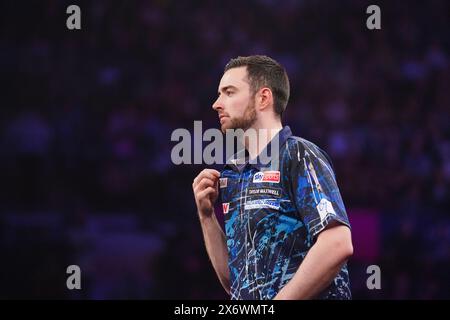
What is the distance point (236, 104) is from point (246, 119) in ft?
0.20

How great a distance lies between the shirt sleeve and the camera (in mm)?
1775

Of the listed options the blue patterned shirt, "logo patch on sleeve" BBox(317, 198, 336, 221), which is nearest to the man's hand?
the blue patterned shirt

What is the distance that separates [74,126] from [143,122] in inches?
21.9

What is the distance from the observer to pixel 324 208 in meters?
1.78

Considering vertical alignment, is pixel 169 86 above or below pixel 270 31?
below

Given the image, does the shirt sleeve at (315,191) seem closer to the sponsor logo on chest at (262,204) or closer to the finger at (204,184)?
the sponsor logo on chest at (262,204)

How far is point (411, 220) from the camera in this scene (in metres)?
5.04

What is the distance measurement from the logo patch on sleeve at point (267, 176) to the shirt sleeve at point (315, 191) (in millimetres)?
58

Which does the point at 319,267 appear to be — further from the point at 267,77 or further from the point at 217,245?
the point at 267,77

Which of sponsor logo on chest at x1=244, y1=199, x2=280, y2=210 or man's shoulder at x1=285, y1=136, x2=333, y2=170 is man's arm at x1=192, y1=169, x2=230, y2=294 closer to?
sponsor logo on chest at x1=244, y1=199, x2=280, y2=210
